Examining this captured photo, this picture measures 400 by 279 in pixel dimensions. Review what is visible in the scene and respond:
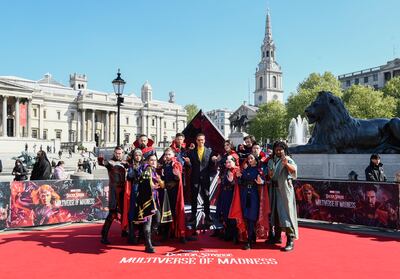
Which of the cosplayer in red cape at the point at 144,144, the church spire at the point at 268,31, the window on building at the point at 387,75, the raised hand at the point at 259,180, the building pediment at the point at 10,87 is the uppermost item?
the church spire at the point at 268,31

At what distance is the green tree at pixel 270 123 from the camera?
3017 inches

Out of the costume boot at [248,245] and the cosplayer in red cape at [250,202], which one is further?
the cosplayer in red cape at [250,202]

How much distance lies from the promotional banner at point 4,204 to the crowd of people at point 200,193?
9.94 ft

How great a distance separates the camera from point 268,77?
5025 inches

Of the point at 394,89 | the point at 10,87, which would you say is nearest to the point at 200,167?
the point at 394,89

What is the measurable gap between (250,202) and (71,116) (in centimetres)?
8854

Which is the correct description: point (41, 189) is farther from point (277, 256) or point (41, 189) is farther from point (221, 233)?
point (277, 256)

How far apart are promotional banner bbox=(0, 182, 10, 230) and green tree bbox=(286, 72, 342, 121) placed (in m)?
51.7

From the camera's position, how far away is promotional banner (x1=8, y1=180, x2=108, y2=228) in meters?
9.49

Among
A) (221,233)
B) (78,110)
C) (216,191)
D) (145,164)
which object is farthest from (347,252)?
(78,110)

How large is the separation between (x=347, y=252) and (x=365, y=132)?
764 centimetres

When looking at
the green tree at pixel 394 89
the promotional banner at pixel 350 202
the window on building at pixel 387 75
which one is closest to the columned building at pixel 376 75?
the window on building at pixel 387 75

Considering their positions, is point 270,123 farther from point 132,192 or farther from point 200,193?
point 132,192

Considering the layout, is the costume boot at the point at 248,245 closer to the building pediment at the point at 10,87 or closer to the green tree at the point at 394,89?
the green tree at the point at 394,89
